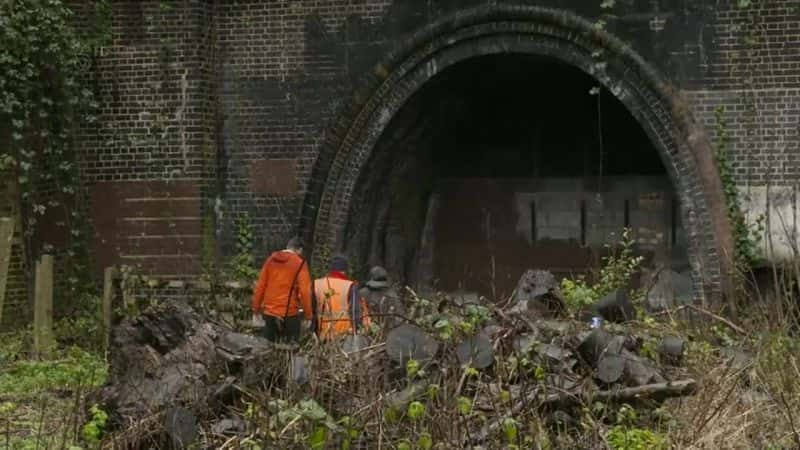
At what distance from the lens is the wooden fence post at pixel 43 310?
48.4ft

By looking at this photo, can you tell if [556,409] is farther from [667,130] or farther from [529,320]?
[667,130]

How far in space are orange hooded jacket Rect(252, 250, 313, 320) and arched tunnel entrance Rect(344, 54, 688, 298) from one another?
4826mm

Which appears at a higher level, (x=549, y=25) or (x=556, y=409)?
(x=549, y=25)

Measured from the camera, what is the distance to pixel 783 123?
1561cm

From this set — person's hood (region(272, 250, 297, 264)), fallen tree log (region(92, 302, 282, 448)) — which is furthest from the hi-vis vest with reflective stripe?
fallen tree log (region(92, 302, 282, 448))

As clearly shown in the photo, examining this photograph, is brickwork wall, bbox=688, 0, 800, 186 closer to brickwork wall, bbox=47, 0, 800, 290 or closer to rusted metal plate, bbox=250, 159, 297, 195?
brickwork wall, bbox=47, 0, 800, 290

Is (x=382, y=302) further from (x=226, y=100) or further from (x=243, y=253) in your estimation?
(x=226, y=100)

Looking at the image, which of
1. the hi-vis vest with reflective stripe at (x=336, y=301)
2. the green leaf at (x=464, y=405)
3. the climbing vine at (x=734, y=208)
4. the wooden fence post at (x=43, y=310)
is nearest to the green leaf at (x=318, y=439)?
the green leaf at (x=464, y=405)

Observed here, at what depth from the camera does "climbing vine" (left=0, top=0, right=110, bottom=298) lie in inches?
645

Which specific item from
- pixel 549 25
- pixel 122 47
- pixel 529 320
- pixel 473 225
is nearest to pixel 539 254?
pixel 473 225

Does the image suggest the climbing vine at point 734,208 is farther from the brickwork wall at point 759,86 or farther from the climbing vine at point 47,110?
the climbing vine at point 47,110

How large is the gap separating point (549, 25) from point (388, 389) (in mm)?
8090

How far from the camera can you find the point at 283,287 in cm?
1234

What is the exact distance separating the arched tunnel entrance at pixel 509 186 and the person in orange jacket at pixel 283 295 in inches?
190
